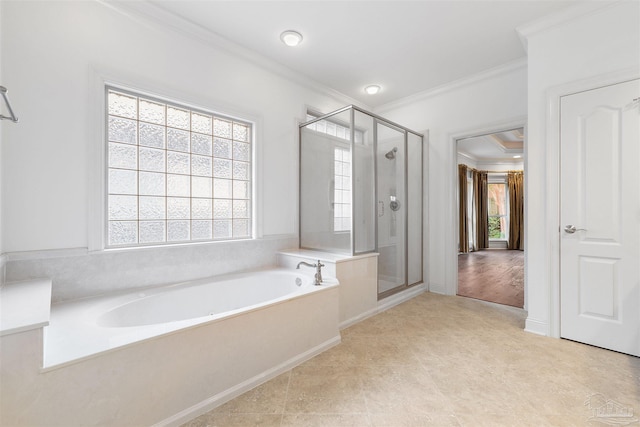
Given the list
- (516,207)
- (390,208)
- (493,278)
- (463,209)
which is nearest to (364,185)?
(390,208)

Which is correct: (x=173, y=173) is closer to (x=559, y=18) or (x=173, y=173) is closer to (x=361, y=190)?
(x=361, y=190)

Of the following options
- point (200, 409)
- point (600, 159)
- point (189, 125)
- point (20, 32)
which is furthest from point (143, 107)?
point (600, 159)

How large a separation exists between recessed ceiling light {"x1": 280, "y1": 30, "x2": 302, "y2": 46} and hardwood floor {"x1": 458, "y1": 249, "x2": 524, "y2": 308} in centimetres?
344

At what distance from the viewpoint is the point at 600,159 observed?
6.72ft

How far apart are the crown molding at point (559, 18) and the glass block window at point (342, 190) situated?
1.80 metres

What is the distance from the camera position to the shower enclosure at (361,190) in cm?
274

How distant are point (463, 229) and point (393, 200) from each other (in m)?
4.57

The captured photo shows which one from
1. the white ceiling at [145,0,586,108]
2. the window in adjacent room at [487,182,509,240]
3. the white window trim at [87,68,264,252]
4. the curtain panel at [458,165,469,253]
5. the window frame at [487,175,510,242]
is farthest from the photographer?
the window in adjacent room at [487,182,509,240]

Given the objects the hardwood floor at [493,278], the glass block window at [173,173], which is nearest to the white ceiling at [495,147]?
the hardwood floor at [493,278]

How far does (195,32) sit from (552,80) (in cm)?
301

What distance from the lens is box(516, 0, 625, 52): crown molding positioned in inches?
80.1

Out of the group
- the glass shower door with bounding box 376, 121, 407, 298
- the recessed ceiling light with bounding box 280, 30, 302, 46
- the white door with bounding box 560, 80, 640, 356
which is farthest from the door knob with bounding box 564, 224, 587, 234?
the recessed ceiling light with bounding box 280, 30, 302, 46

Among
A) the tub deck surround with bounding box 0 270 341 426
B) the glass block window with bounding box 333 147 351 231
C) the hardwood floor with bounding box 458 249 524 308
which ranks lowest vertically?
the hardwood floor with bounding box 458 249 524 308

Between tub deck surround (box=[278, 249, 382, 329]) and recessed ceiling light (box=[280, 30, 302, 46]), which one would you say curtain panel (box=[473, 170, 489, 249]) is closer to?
tub deck surround (box=[278, 249, 382, 329])
